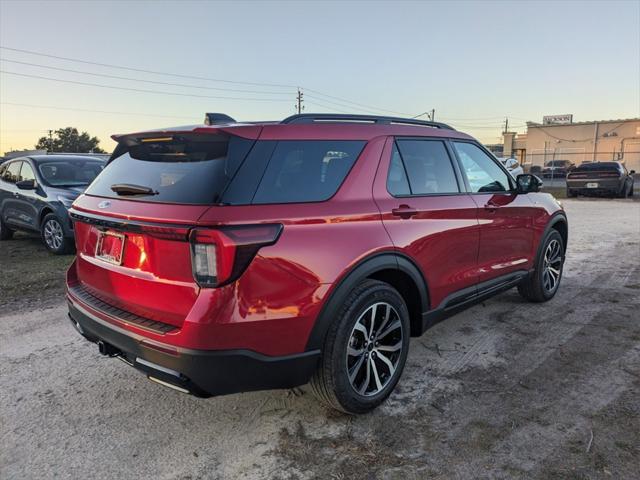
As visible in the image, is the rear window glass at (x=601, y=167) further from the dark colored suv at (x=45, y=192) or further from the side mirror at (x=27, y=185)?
the side mirror at (x=27, y=185)

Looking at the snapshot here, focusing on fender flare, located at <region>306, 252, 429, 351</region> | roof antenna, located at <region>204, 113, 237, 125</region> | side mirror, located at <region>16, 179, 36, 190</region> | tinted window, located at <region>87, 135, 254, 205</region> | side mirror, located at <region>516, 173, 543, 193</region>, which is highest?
roof antenna, located at <region>204, 113, 237, 125</region>

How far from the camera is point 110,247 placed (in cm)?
271

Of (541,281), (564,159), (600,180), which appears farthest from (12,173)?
(564,159)

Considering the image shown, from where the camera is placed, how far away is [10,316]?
4793 millimetres

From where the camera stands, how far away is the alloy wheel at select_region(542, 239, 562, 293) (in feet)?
16.7

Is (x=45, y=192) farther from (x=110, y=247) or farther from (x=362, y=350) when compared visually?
(x=362, y=350)

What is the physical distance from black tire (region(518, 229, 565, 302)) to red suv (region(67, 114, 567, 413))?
1812 mm

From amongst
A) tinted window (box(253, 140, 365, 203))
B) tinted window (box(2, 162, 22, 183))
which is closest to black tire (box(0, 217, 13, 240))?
tinted window (box(2, 162, 22, 183))

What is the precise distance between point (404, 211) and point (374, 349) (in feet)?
2.99

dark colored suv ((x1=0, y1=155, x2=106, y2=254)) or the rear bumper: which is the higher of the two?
dark colored suv ((x1=0, y1=155, x2=106, y2=254))

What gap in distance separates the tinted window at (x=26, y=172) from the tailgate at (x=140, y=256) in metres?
6.44

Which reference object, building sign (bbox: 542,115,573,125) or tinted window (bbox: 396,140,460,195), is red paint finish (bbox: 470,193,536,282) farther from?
building sign (bbox: 542,115,573,125)

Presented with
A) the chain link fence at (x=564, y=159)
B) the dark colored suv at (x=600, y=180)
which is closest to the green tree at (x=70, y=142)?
the chain link fence at (x=564, y=159)

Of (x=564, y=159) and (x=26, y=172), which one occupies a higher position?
(x=564, y=159)
